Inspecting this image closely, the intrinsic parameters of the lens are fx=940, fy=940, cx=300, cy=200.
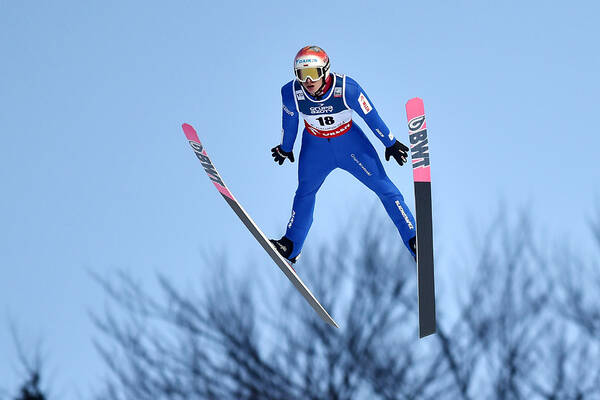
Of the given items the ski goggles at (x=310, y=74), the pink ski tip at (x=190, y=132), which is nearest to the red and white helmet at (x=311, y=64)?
the ski goggles at (x=310, y=74)

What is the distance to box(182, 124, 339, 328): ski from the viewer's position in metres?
8.52

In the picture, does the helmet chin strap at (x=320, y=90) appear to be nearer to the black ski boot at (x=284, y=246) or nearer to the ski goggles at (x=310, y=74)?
the ski goggles at (x=310, y=74)

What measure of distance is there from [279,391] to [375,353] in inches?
68.3

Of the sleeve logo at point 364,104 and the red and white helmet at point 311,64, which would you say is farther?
the sleeve logo at point 364,104

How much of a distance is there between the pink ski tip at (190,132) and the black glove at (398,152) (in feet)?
6.60

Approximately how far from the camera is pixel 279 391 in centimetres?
1553

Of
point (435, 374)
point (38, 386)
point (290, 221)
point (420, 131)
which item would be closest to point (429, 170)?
point (420, 131)

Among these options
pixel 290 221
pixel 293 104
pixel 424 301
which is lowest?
pixel 424 301

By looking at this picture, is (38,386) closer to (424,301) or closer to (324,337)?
(324,337)

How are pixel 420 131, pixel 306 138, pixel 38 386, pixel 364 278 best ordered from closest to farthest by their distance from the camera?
1. pixel 420 131
2. pixel 306 138
3. pixel 364 278
4. pixel 38 386

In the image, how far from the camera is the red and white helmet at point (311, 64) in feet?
24.7

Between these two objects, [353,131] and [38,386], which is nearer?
[353,131]

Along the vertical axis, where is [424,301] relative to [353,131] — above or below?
below

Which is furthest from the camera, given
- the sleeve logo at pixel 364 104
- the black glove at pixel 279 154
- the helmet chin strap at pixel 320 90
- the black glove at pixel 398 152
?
the black glove at pixel 279 154
